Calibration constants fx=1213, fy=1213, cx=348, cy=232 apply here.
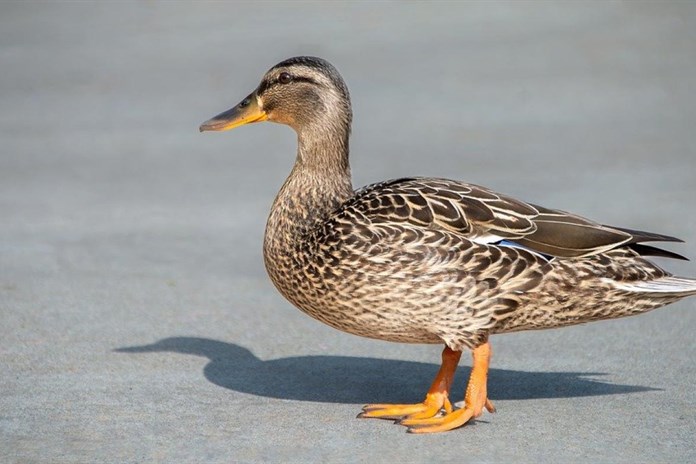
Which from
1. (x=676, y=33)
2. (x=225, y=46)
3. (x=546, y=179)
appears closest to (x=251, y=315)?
(x=546, y=179)

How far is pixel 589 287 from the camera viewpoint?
5.08 metres

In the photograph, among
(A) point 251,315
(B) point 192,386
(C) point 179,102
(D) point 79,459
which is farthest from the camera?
(C) point 179,102

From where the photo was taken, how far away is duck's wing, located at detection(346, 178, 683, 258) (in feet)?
16.7

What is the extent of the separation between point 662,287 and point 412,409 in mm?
1181

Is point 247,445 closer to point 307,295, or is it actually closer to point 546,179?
point 307,295

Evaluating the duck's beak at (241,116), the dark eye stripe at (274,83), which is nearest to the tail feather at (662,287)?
the dark eye stripe at (274,83)

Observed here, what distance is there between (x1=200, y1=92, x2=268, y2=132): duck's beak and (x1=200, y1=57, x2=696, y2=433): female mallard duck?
0.61m

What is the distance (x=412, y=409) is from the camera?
519 centimetres

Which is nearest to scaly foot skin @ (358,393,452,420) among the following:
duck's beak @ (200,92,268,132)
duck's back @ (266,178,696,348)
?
duck's back @ (266,178,696,348)

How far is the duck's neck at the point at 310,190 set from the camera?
5395mm

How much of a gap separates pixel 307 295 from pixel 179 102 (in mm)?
6251

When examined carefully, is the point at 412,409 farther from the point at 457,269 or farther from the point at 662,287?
the point at 662,287

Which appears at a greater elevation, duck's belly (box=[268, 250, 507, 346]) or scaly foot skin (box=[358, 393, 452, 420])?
duck's belly (box=[268, 250, 507, 346])

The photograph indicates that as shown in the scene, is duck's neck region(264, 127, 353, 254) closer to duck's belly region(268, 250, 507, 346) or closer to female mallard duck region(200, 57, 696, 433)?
female mallard duck region(200, 57, 696, 433)
